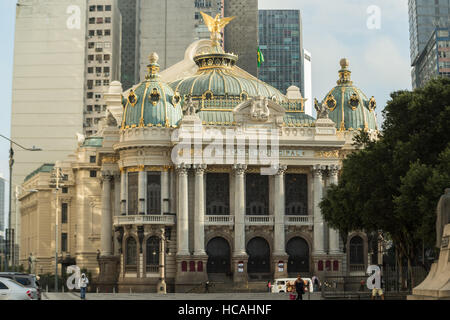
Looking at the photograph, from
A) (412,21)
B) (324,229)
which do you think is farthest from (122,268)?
(412,21)

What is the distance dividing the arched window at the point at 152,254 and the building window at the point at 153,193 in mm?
3047

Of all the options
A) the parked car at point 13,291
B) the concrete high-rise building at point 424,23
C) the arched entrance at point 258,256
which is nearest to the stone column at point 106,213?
the arched entrance at point 258,256

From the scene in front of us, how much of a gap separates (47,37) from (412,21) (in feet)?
260

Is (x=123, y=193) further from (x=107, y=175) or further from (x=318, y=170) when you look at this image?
(x=318, y=170)

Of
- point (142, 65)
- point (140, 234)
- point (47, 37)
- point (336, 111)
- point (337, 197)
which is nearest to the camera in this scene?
point (337, 197)

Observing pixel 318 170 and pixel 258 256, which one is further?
pixel 318 170

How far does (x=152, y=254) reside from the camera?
9431cm

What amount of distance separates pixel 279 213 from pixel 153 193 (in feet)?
44.2

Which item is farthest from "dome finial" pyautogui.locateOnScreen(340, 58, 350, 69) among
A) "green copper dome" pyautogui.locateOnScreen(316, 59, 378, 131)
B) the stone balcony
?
the stone balcony

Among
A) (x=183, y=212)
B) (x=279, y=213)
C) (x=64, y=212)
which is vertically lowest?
(x=279, y=213)

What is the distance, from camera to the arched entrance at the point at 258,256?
95.9 metres

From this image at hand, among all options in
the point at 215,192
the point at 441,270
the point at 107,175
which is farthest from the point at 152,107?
the point at 441,270

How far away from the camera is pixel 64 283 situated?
110 m

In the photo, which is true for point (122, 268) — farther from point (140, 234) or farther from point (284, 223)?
point (284, 223)
